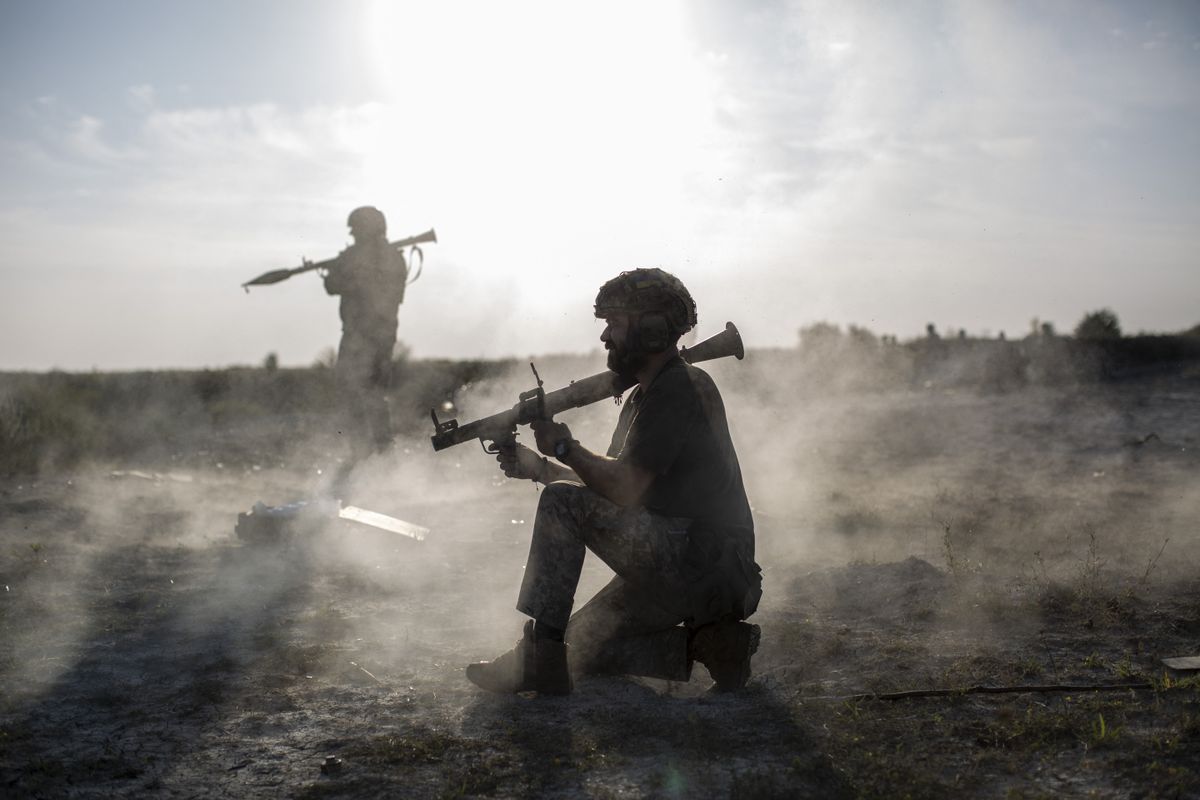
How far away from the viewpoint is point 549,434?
3.76 m

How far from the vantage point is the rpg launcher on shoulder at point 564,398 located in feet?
13.3

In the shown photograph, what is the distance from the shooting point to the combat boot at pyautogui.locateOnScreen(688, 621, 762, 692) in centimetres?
379

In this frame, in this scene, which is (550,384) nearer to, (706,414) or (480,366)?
(480,366)

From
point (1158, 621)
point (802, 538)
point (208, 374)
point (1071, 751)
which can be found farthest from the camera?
point (208, 374)

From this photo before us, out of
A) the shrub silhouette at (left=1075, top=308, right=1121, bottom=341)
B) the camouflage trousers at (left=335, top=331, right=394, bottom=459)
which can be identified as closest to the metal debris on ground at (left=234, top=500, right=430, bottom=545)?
the camouflage trousers at (left=335, top=331, right=394, bottom=459)

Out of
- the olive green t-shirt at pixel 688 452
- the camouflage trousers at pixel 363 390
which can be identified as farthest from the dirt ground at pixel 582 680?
the camouflage trousers at pixel 363 390

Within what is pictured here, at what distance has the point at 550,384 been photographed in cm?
1611

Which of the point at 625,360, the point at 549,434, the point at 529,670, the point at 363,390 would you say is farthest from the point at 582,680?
the point at 363,390

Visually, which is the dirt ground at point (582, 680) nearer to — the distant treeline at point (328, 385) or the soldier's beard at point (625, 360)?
the soldier's beard at point (625, 360)

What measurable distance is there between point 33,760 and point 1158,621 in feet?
15.6

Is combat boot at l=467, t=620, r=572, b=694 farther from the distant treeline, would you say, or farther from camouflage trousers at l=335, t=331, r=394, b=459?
the distant treeline

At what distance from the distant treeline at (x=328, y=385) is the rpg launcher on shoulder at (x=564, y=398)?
900cm

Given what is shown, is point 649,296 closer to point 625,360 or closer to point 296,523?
point 625,360

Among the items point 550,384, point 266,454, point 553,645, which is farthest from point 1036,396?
point 553,645
